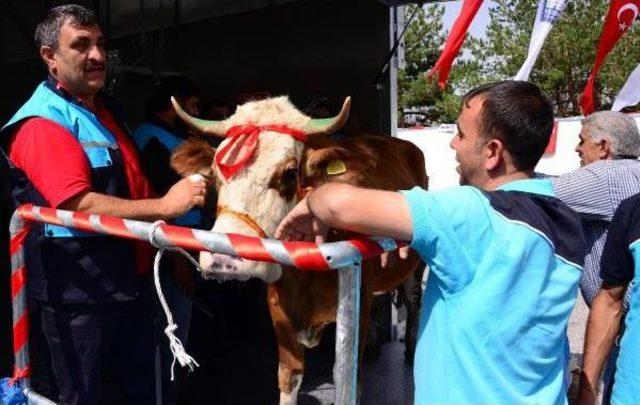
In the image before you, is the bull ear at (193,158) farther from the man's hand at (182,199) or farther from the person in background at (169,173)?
the man's hand at (182,199)

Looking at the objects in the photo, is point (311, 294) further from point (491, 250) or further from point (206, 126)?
point (491, 250)

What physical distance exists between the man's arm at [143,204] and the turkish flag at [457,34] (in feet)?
12.9

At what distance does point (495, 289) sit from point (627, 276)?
1.00 metres

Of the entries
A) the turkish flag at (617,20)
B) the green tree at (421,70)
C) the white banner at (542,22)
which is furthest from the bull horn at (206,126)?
the green tree at (421,70)

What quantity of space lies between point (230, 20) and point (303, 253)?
5473mm

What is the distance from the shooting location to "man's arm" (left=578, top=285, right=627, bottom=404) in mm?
2238

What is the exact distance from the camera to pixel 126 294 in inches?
100

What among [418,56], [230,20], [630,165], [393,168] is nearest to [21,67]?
[230,20]

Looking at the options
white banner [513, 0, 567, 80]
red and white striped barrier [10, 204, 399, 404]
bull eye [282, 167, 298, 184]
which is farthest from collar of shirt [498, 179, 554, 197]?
white banner [513, 0, 567, 80]

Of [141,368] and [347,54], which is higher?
[347,54]

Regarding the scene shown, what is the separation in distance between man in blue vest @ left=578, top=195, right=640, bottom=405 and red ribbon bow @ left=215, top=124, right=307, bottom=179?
57.4 inches

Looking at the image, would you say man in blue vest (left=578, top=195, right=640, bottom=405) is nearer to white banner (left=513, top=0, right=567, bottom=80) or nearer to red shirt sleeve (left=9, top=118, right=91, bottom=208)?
red shirt sleeve (left=9, top=118, right=91, bottom=208)

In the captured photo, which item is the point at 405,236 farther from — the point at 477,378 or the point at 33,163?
the point at 33,163

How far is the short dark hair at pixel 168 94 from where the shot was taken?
12.6 feet
